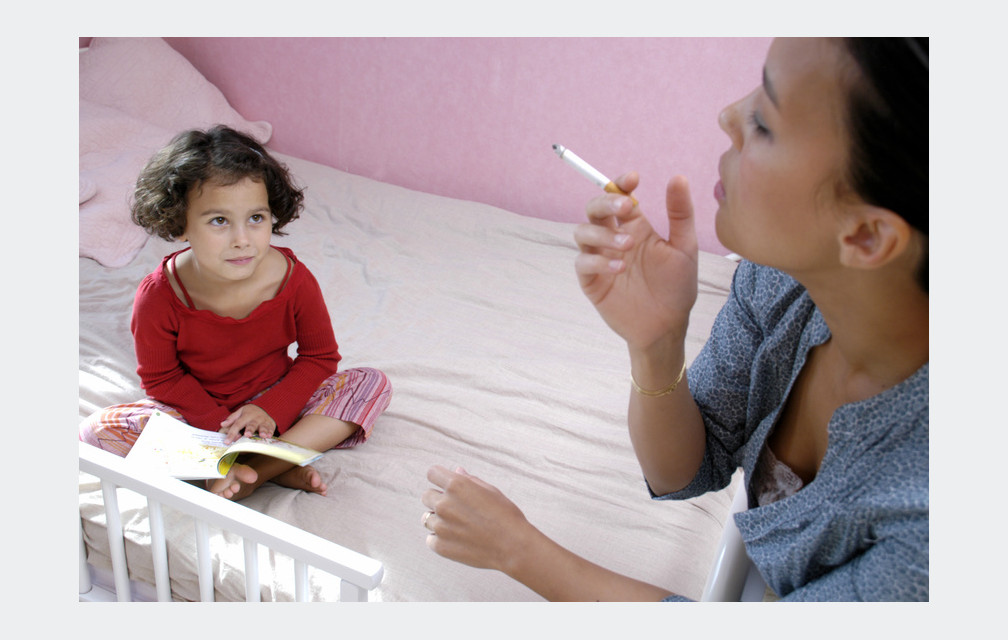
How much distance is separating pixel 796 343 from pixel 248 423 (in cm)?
89

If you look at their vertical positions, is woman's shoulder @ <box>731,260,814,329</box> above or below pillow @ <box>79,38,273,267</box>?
below

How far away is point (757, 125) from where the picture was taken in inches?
25.4

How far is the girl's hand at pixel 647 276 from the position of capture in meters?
0.80

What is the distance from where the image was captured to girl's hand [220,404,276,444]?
1.27 meters

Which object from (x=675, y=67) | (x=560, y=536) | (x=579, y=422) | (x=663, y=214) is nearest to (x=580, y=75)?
(x=675, y=67)

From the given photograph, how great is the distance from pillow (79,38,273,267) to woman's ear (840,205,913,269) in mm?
1880

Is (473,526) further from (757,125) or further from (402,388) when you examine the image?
(402,388)

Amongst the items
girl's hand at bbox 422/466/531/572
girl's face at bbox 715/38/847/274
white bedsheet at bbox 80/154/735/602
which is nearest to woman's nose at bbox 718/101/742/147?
girl's face at bbox 715/38/847/274

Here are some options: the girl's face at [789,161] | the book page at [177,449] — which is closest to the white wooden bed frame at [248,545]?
the book page at [177,449]

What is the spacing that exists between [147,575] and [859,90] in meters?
1.12

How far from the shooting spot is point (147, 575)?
1111 mm

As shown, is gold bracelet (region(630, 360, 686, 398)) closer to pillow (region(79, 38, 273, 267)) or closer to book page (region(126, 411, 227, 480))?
book page (region(126, 411, 227, 480))

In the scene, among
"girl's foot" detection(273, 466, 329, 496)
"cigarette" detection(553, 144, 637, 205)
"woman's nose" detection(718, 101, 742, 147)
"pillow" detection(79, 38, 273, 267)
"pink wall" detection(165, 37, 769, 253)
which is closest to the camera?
"woman's nose" detection(718, 101, 742, 147)

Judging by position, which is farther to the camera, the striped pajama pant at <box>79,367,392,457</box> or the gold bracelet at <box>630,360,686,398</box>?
the striped pajama pant at <box>79,367,392,457</box>
